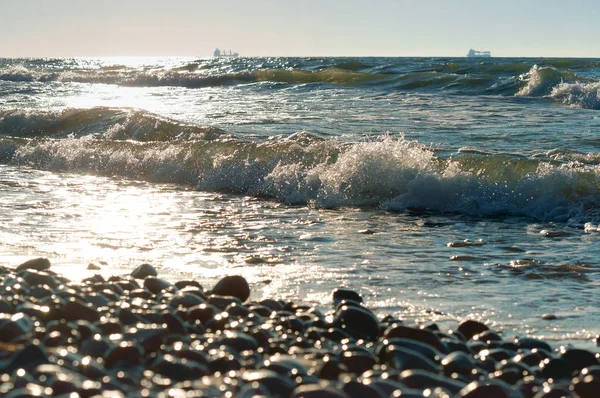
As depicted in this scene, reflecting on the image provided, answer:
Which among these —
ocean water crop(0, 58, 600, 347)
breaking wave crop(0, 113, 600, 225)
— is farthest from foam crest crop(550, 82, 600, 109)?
breaking wave crop(0, 113, 600, 225)

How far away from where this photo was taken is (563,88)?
19.6 meters

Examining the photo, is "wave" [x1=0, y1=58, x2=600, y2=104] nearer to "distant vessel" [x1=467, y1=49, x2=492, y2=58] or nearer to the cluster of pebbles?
the cluster of pebbles

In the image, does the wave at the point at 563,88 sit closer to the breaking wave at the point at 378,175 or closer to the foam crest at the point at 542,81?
the foam crest at the point at 542,81

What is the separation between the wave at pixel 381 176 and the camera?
7.89m

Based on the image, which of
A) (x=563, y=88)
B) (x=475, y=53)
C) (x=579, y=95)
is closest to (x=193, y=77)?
(x=563, y=88)

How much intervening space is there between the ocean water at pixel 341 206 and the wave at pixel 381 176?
0.02 metres

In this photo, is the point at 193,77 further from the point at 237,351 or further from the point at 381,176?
the point at 237,351

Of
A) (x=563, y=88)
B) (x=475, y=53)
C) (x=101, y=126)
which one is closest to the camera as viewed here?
(x=101, y=126)

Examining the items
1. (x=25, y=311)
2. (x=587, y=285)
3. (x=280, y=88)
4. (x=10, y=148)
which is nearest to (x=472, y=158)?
(x=587, y=285)

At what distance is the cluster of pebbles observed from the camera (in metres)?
2.60

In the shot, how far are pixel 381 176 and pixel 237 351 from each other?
5.68m

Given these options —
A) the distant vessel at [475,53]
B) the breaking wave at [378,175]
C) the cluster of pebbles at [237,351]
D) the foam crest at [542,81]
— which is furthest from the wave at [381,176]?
the distant vessel at [475,53]

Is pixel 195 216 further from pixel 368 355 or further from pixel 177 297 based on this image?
pixel 368 355

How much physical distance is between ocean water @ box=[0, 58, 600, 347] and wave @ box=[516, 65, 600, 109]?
98 centimetres
